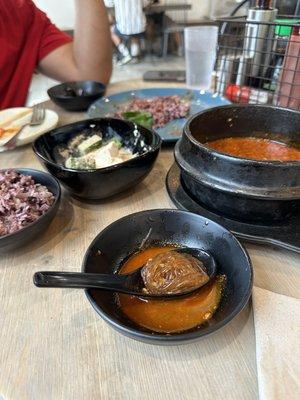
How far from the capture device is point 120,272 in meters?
0.65

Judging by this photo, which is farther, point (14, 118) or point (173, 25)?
point (173, 25)

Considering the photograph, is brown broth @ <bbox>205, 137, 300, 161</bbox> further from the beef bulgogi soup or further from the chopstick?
the chopstick

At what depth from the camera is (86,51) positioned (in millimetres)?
1704

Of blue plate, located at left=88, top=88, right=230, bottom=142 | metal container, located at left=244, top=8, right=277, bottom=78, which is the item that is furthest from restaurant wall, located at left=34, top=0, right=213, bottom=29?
metal container, located at left=244, top=8, right=277, bottom=78

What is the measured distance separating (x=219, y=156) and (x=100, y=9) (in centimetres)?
139

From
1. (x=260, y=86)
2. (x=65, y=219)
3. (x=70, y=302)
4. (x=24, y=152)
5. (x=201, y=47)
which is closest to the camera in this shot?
(x=70, y=302)

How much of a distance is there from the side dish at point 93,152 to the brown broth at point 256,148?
0.87 ft

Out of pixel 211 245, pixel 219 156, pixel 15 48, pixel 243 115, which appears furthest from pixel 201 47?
pixel 211 245

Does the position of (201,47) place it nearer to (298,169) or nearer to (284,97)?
(284,97)

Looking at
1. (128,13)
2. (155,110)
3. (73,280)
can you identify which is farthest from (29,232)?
(128,13)

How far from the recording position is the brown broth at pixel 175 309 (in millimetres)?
539

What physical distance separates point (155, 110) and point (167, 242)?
76 cm

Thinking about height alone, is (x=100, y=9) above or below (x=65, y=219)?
above

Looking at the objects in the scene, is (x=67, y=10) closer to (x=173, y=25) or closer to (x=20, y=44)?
(x=173, y=25)
